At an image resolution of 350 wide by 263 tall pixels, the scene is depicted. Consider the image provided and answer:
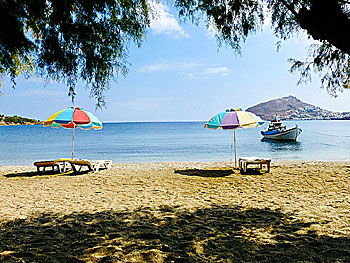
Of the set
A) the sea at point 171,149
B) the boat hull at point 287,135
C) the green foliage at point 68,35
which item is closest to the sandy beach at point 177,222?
the green foliage at point 68,35

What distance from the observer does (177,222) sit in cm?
412

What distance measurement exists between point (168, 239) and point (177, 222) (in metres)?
0.69

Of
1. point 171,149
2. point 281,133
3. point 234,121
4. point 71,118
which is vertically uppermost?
point 71,118

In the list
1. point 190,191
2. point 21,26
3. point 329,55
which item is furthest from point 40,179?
point 329,55

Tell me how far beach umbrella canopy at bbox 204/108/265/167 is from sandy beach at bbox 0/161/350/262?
2066 mm

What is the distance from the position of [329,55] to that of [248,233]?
3.13 meters

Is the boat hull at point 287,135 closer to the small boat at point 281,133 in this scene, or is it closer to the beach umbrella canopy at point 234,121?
the small boat at point 281,133

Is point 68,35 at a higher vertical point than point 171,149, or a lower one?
higher

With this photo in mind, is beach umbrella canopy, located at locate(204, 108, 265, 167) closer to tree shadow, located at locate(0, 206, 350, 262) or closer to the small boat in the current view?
tree shadow, located at locate(0, 206, 350, 262)

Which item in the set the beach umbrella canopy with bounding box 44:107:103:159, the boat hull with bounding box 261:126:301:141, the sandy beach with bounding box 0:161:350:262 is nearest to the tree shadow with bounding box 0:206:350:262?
the sandy beach with bounding box 0:161:350:262

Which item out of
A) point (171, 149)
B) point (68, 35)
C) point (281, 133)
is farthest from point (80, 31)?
point (281, 133)

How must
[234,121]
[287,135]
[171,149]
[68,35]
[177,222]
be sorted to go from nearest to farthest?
[68,35], [177,222], [234,121], [171,149], [287,135]

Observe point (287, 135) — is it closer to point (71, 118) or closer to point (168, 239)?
point (71, 118)

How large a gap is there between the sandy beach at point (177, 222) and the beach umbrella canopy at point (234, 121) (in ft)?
6.78
